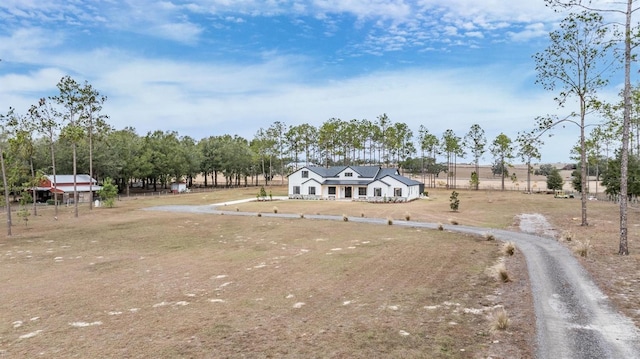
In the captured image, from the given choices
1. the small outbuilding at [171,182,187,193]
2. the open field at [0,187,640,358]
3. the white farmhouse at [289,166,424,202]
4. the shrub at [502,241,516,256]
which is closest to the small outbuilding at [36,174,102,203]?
the small outbuilding at [171,182,187,193]

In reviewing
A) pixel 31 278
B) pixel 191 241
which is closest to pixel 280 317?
pixel 31 278

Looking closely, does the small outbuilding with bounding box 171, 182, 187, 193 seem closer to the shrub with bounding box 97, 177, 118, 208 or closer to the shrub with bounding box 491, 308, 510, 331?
the shrub with bounding box 97, 177, 118, 208

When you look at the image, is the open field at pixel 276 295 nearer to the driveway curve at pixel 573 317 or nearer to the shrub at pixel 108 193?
the driveway curve at pixel 573 317

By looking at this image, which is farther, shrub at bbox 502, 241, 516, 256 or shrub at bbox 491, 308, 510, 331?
shrub at bbox 502, 241, 516, 256

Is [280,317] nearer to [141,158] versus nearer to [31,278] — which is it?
[31,278]

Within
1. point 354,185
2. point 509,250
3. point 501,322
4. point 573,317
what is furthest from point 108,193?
point 573,317

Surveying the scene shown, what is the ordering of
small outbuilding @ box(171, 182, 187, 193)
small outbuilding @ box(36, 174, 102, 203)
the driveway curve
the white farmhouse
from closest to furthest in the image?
the driveway curve < small outbuilding @ box(36, 174, 102, 203) < the white farmhouse < small outbuilding @ box(171, 182, 187, 193)
